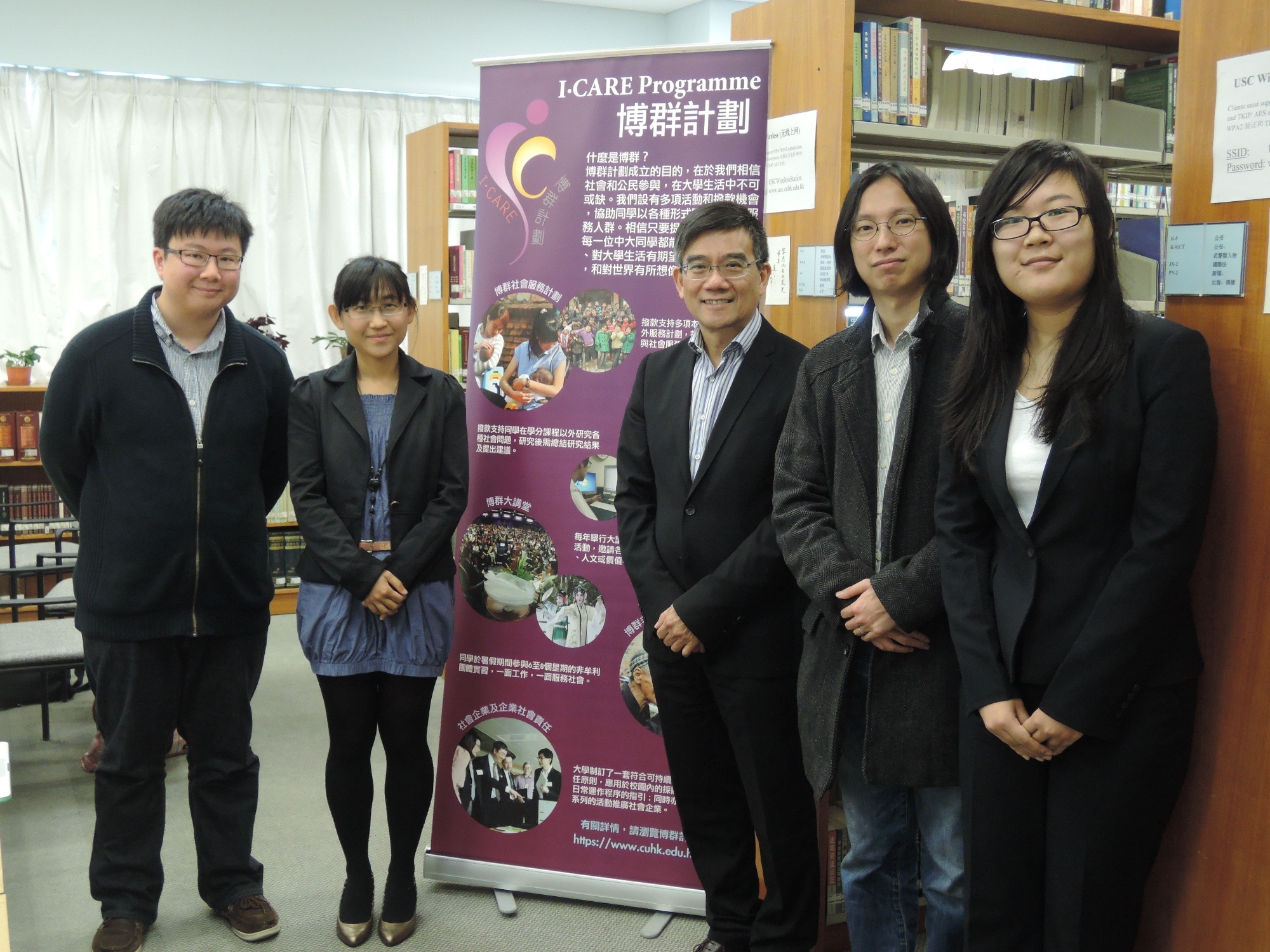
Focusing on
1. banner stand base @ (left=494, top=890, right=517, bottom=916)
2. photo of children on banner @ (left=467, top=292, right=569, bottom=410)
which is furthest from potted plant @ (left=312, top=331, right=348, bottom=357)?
banner stand base @ (left=494, top=890, right=517, bottom=916)

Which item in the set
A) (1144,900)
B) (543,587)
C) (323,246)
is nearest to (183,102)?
(323,246)

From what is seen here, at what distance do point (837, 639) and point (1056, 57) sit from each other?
2183mm

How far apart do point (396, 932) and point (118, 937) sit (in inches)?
26.0

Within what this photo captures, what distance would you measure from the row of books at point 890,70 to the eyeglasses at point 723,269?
0.86m

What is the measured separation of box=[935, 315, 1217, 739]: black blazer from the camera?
1.40 m

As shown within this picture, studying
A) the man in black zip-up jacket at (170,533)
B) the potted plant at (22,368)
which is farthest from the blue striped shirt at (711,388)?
the potted plant at (22,368)

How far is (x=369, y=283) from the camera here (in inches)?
96.1

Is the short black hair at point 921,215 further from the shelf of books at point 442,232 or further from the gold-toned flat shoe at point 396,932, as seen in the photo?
the shelf of books at point 442,232

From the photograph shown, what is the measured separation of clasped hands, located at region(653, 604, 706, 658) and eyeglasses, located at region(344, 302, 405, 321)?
997 millimetres

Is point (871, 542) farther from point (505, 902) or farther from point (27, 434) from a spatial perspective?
point (27, 434)

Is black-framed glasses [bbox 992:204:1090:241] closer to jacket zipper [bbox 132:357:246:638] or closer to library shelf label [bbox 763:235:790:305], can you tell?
library shelf label [bbox 763:235:790:305]

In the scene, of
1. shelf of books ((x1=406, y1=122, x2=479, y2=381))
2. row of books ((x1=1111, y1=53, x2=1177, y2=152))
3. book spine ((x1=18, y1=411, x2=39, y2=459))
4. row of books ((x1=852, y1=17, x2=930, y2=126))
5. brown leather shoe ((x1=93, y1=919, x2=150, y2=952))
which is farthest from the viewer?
book spine ((x1=18, y1=411, x2=39, y2=459))

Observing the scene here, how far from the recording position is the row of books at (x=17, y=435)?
5395 millimetres

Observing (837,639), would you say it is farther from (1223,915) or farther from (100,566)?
(100,566)
